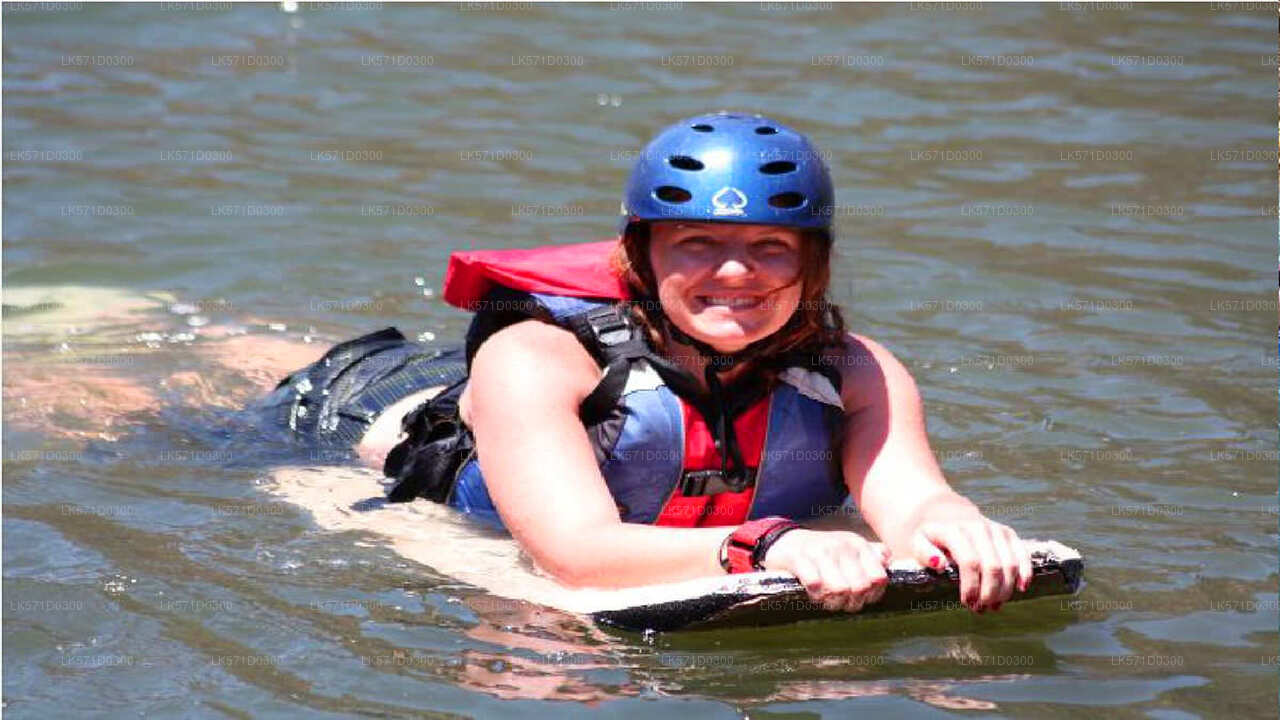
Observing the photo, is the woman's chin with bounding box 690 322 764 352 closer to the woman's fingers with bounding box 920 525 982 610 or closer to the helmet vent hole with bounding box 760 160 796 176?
the helmet vent hole with bounding box 760 160 796 176

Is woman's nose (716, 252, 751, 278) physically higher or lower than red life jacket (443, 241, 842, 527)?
higher

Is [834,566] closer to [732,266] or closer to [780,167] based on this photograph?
[732,266]

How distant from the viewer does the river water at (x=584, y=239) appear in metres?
4.91

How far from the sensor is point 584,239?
961 centimetres

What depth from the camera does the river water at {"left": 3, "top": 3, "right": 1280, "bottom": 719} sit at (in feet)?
16.1

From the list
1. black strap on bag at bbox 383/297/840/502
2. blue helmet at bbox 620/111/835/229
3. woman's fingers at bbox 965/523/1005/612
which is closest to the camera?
woman's fingers at bbox 965/523/1005/612

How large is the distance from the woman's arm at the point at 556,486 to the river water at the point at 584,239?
8.7 inches

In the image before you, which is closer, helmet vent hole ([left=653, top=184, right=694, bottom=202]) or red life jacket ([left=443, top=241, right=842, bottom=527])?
helmet vent hole ([left=653, top=184, right=694, bottom=202])

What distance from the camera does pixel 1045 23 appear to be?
1371cm

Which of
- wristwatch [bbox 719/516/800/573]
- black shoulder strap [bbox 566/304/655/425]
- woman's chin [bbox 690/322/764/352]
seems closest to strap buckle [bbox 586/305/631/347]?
black shoulder strap [bbox 566/304/655/425]

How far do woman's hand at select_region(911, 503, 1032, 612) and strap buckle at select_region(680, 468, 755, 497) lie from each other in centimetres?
66

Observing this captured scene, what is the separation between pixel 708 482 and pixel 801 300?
0.55 m

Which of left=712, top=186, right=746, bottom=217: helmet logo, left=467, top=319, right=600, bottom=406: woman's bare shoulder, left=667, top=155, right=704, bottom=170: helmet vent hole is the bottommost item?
left=467, top=319, right=600, bottom=406: woman's bare shoulder

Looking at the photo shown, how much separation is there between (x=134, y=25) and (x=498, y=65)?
2.57 m
